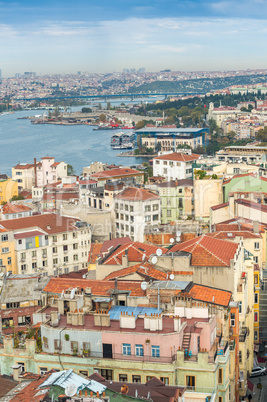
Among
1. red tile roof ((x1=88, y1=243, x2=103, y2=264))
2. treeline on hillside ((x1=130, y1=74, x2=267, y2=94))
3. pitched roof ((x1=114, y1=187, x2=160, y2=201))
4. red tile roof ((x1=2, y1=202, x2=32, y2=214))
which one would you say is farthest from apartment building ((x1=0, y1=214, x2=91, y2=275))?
treeline on hillside ((x1=130, y1=74, x2=267, y2=94))

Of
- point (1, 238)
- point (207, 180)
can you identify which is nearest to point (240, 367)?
point (1, 238)

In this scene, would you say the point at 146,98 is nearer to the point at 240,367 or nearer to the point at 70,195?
the point at 70,195

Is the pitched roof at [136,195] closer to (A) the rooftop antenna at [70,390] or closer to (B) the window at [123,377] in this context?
(B) the window at [123,377]

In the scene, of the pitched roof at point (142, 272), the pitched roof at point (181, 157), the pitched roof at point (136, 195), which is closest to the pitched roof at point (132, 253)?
the pitched roof at point (142, 272)

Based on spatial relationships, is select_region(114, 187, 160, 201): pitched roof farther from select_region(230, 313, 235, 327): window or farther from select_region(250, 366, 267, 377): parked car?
select_region(230, 313, 235, 327): window

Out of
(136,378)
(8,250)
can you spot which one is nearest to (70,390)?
(136,378)

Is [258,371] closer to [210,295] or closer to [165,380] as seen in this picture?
[210,295]
